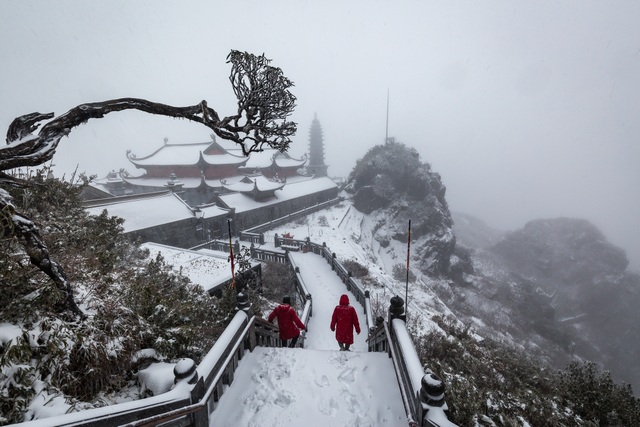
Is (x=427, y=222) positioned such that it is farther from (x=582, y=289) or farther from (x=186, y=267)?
(x=186, y=267)

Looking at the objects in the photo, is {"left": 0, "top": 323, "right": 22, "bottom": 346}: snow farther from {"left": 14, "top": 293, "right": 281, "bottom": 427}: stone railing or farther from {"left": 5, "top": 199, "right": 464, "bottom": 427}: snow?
{"left": 14, "top": 293, "right": 281, "bottom": 427}: stone railing

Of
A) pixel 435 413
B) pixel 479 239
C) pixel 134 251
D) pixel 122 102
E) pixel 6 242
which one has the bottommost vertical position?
pixel 479 239

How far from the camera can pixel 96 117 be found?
3768mm

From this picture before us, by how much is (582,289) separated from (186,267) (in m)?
54.6

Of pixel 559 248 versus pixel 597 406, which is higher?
pixel 597 406

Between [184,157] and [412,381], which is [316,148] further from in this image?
[412,381]

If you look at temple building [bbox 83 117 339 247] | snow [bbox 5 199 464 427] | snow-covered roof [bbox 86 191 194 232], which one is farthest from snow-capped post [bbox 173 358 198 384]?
snow-covered roof [bbox 86 191 194 232]

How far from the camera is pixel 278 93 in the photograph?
534 cm

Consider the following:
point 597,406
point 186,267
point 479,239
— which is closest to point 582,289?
point 479,239

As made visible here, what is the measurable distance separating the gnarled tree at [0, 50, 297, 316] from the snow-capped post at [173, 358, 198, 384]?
2.06 metres

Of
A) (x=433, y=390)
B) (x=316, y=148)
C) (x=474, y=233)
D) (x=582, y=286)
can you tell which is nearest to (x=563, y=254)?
(x=582, y=286)

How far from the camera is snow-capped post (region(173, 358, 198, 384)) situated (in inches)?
120

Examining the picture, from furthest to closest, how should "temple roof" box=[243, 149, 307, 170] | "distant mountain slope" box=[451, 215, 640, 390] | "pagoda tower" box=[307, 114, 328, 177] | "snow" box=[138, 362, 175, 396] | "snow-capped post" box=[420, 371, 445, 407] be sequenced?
"pagoda tower" box=[307, 114, 328, 177], "temple roof" box=[243, 149, 307, 170], "distant mountain slope" box=[451, 215, 640, 390], "snow" box=[138, 362, 175, 396], "snow-capped post" box=[420, 371, 445, 407]

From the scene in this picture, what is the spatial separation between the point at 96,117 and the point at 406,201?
133 feet
